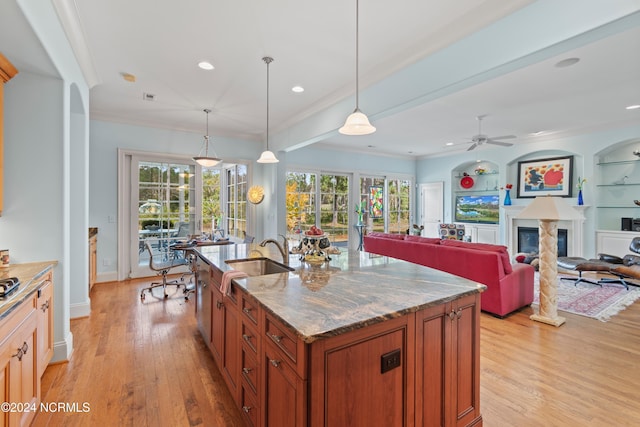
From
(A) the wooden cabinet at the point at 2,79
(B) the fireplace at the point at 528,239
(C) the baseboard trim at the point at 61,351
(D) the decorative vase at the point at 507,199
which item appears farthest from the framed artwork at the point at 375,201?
(A) the wooden cabinet at the point at 2,79

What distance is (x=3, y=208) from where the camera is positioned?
2.35m

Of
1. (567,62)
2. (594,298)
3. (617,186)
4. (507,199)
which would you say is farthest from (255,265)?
(617,186)

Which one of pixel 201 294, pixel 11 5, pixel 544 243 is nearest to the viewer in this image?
pixel 11 5

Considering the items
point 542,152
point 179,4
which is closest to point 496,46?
point 179,4

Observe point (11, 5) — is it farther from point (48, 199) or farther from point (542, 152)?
point (542, 152)

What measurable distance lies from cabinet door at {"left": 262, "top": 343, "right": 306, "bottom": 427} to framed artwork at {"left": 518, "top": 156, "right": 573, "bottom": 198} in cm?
723

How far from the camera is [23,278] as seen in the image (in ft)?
6.45

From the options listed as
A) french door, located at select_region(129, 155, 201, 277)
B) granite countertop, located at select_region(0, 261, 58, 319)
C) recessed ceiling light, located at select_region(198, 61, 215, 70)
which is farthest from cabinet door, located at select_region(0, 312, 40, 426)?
french door, located at select_region(129, 155, 201, 277)

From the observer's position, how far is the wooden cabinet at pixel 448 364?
143 cm

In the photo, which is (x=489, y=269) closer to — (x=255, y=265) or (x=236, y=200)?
(x=255, y=265)

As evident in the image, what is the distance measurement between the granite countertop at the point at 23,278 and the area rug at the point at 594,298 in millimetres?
5143

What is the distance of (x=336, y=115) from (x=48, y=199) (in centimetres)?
319

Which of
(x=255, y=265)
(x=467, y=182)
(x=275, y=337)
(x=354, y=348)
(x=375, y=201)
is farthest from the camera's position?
(x=375, y=201)

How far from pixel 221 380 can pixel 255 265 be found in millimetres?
911
